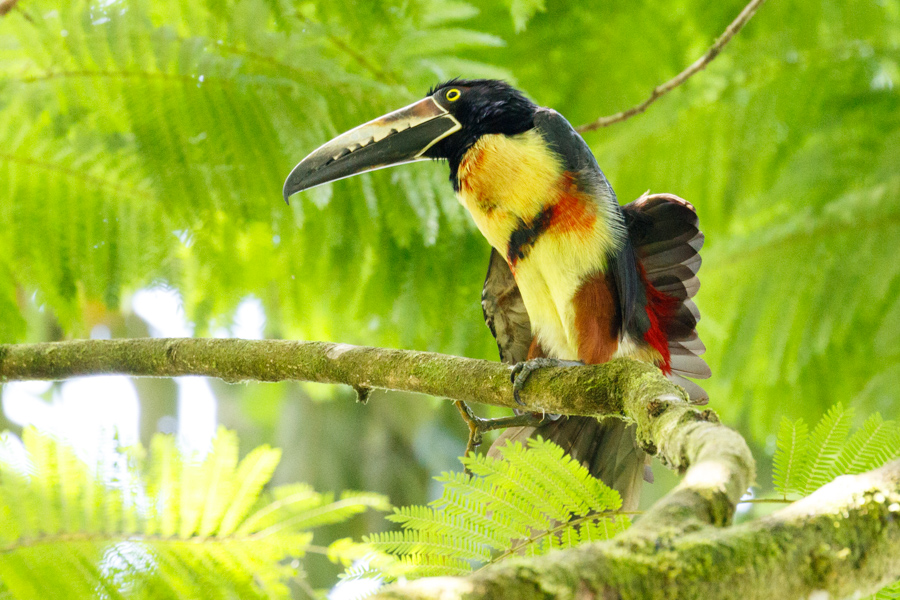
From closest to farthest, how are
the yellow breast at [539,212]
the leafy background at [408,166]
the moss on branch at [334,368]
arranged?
the moss on branch at [334,368] < the yellow breast at [539,212] < the leafy background at [408,166]

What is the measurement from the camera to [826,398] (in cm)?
415

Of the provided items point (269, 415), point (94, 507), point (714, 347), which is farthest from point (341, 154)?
point (269, 415)

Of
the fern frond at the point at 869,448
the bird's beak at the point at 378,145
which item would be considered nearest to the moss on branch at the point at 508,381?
the fern frond at the point at 869,448

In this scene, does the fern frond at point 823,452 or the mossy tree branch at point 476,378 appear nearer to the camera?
the mossy tree branch at point 476,378

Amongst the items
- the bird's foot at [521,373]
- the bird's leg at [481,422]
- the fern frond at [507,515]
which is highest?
the bird's foot at [521,373]

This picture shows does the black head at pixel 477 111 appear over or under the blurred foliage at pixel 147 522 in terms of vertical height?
over

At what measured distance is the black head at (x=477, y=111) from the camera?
2.65m

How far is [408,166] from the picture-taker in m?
3.06

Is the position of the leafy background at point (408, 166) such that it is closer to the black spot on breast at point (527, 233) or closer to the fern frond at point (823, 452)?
the black spot on breast at point (527, 233)

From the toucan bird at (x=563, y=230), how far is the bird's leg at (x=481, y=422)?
0.37ft

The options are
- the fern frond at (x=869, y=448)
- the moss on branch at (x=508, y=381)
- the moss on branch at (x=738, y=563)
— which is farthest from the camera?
the fern frond at (x=869, y=448)

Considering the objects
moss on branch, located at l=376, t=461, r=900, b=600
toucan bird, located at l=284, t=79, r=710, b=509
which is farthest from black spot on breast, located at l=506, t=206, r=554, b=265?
moss on branch, located at l=376, t=461, r=900, b=600

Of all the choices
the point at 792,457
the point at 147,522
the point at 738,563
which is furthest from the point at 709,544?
the point at 147,522

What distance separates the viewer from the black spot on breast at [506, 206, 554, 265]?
250 centimetres
